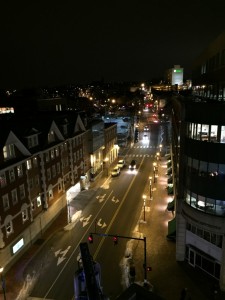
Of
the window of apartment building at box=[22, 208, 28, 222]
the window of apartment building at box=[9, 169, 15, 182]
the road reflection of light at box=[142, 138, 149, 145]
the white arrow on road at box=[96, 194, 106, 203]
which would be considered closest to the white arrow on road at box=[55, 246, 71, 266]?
the window of apartment building at box=[22, 208, 28, 222]

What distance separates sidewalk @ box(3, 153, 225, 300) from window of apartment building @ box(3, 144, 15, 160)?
13.1 metres

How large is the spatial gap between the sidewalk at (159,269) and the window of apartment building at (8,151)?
1308 cm

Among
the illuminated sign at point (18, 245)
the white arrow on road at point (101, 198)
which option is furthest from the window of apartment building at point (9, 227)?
the white arrow on road at point (101, 198)

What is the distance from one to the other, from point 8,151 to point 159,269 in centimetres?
2341

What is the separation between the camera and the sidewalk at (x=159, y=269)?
29656 millimetres

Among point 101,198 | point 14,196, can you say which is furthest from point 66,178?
point 14,196

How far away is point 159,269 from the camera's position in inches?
1300

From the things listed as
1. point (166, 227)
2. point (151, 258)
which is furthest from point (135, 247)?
point (166, 227)

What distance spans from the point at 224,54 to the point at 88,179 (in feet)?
121

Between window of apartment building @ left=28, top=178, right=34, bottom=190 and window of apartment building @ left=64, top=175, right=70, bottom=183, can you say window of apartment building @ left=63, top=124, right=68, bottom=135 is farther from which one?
window of apartment building @ left=28, top=178, right=34, bottom=190

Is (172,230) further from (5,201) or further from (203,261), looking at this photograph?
(5,201)

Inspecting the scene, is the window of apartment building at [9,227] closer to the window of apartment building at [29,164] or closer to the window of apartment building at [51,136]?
the window of apartment building at [29,164]

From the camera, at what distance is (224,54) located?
3853 cm

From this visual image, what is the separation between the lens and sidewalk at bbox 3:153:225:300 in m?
29.7
